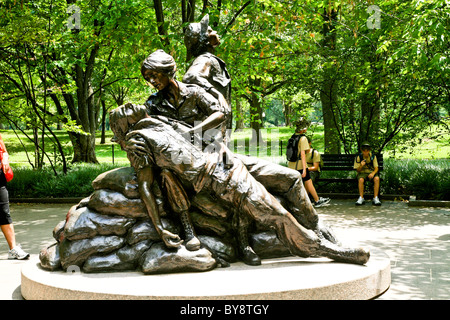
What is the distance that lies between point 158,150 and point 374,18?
8330mm

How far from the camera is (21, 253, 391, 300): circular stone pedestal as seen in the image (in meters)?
4.26

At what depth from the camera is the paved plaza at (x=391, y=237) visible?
17.6 ft

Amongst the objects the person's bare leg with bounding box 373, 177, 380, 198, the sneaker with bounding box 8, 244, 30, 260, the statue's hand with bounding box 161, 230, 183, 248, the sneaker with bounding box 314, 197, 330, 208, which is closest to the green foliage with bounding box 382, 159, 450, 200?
the person's bare leg with bounding box 373, 177, 380, 198

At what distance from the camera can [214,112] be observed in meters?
5.55

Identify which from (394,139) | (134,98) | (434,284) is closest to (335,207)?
(394,139)

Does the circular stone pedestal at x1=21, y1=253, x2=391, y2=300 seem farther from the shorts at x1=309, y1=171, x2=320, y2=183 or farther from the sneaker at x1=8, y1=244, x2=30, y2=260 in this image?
the shorts at x1=309, y1=171, x2=320, y2=183

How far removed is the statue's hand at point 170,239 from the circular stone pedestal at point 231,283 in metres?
0.28

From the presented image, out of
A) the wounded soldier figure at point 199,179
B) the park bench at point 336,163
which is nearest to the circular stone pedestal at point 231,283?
the wounded soldier figure at point 199,179

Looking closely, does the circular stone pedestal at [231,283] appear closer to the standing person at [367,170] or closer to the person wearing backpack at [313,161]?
the standing person at [367,170]

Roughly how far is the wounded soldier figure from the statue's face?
1.10 feet

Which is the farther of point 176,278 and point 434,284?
point 434,284

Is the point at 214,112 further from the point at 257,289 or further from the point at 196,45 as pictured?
the point at 257,289

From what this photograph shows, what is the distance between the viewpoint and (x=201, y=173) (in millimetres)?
5184

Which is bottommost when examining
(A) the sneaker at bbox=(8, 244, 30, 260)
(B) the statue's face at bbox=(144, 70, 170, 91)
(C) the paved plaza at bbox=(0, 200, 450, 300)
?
(C) the paved plaza at bbox=(0, 200, 450, 300)
